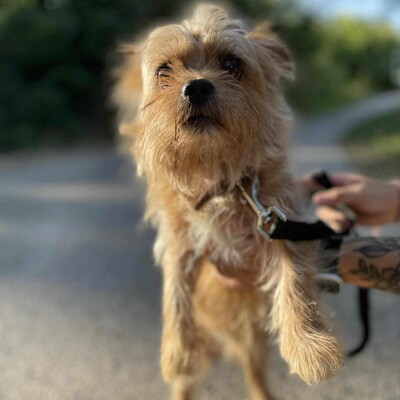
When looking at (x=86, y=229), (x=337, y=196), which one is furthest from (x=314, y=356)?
(x=86, y=229)

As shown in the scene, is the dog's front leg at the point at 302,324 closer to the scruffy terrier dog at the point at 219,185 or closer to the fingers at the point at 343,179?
the scruffy terrier dog at the point at 219,185

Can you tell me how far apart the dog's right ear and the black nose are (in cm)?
56

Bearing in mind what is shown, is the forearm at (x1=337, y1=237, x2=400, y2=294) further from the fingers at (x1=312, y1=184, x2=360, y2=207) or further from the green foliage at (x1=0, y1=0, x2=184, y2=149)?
the green foliage at (x1=0, y1=0, x2=184, y2=149)

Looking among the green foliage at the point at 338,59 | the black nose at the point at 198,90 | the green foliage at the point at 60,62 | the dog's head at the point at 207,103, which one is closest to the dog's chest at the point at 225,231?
the dog's head at the point at 207,103

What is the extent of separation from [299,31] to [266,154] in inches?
960

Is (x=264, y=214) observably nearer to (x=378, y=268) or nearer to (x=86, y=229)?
(x=378, y=268)

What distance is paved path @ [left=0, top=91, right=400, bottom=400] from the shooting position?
288 cm

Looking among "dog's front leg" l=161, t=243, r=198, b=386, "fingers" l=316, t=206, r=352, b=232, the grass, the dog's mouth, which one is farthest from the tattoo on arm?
the grass

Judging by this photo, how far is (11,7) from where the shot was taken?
1431cm

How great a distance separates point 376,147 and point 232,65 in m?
9.15

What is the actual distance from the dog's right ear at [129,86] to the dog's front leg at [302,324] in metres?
1.01

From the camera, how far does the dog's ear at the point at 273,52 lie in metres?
2.48

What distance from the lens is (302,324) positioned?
2.02 meters

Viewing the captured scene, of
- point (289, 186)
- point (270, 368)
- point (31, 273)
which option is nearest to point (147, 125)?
point (289, 186)
